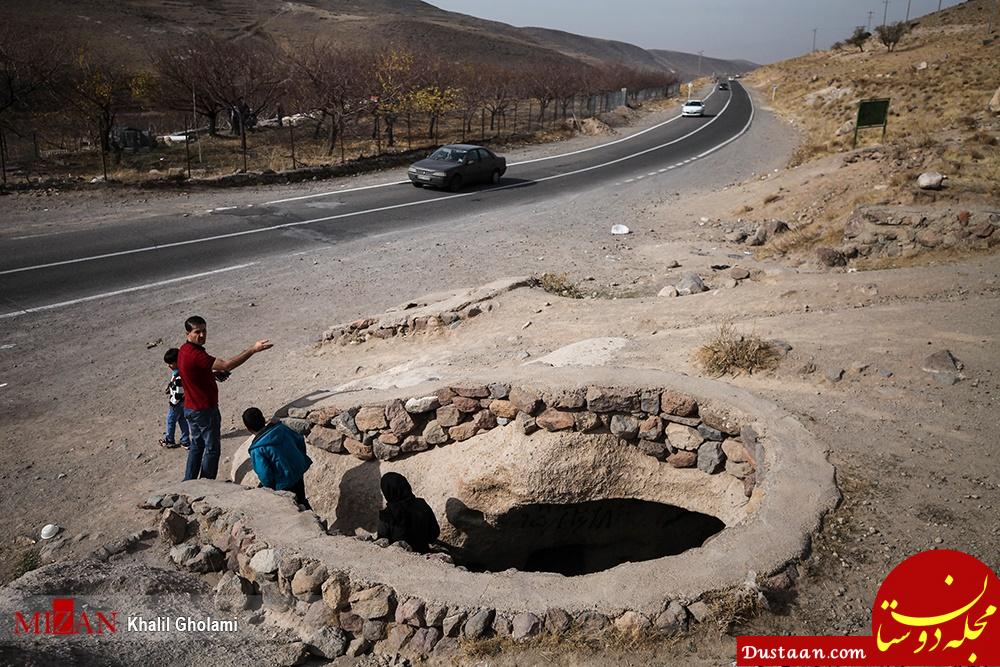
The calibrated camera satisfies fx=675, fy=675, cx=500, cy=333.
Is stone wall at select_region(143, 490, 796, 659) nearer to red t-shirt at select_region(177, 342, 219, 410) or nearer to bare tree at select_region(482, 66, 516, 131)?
red t-shirt at select_region(177, 342, 219, 410)

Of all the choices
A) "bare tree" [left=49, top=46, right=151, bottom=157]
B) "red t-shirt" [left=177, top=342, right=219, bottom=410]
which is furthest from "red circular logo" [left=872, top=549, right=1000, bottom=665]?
"bare tree" [left=49, top=46, right=151, bottom=157]

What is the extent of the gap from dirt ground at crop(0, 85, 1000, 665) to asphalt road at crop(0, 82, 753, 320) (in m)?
1.11

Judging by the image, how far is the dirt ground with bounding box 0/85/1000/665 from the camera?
4812 mm

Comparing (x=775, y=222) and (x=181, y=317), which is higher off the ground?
(x=775, y=222)

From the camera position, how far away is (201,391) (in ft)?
20.6

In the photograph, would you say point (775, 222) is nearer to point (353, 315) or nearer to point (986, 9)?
point (353, 315)


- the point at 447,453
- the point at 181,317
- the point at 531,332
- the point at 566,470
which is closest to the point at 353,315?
the point at 181,317

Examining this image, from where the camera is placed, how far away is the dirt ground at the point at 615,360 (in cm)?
481

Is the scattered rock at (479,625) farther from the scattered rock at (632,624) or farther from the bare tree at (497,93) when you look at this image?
the bare tree at (497,93)

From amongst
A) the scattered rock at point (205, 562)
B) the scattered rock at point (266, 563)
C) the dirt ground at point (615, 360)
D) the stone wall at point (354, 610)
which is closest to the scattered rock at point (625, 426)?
the dirt ground at point (615, 360)

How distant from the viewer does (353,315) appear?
11812mm

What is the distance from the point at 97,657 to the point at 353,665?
56.2 inches

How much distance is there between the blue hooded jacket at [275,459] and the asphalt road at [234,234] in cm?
819

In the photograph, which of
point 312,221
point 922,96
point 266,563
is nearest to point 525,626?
point 266,563
